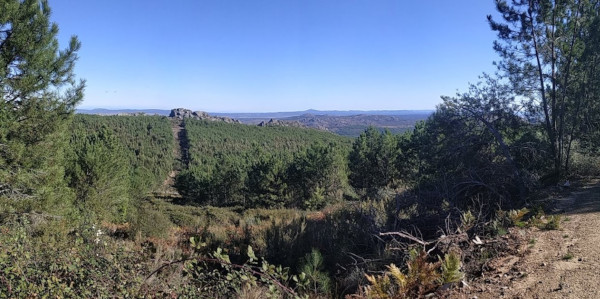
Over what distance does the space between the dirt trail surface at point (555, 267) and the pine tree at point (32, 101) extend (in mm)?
9841

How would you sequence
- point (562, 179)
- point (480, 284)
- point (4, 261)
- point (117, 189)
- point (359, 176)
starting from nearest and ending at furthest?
point (4, 261), point (480, 284), point (562, 179), point (117, 189), point (359, 176)

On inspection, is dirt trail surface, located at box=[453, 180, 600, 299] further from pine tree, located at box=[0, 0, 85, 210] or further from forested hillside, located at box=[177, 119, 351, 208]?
forested hillside, located at box=[177, 119, 351, 208]

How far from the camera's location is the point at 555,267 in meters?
4.11

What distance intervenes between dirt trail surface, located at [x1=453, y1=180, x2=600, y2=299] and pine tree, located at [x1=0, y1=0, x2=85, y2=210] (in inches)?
387

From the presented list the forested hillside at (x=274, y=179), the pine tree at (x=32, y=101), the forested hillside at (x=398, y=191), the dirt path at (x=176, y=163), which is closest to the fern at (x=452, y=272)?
the forested hillside at (x=398, y=191)

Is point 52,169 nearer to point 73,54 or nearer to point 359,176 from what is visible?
point 73,54

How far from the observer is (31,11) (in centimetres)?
793

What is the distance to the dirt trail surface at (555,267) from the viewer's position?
11.8 feet

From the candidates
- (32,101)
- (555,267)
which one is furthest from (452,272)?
(32,101)

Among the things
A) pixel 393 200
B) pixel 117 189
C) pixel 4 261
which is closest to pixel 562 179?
pixel 393 200

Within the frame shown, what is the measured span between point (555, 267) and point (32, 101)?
1091cm

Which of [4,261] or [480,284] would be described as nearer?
[4,261]

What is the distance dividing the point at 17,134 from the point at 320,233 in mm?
7790

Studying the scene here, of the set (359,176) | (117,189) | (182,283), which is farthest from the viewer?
(359,176)
